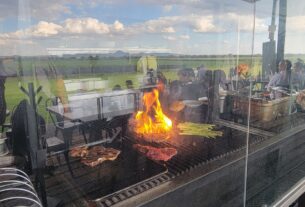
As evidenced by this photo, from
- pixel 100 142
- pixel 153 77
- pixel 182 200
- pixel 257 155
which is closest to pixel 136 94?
pixel 153 77

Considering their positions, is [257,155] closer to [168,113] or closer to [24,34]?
[168,113]

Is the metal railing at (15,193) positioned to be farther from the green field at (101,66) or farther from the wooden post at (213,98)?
the wooden post at (213,98)

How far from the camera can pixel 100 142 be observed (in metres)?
2.34

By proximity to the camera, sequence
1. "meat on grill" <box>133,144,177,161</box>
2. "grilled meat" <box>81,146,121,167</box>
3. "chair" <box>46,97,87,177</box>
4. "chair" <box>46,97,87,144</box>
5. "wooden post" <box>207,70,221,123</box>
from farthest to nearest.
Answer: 1. "wooden post" <box>207,70,221,123</box>
2. "chair" <box>46,97,87,144</box>
3. "chair" <box>46,97,87,177</box>
4. "meat on grill" <box>133,144,177,161</box>
5. "grilled meat" <box>81,146,121,167</box>

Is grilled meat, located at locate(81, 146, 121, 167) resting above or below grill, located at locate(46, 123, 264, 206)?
above

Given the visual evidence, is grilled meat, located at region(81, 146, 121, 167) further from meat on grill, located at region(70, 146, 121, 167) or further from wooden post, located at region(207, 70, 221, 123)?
wooden post, located at region(207, 70, 221, 123)

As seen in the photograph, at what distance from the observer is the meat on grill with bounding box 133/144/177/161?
6.49 ft

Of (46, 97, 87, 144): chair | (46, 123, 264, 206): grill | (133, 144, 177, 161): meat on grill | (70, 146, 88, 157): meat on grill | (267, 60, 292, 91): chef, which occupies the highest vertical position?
(267, 60, 292, 91): chef

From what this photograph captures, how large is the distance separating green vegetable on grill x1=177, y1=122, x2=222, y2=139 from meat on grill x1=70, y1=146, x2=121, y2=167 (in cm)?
89

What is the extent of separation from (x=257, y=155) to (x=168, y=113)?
1337mm

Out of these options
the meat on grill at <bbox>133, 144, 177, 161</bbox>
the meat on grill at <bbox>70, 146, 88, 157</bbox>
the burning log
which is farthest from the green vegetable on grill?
the meat on grill at <bbox>70, 146, 88, 157</bbox>

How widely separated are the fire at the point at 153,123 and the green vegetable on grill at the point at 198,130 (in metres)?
0.15

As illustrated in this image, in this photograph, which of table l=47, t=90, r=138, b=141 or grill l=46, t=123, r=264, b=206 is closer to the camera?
grill l=46, t=123, r=264, b=206

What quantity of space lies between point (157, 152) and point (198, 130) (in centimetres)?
78
